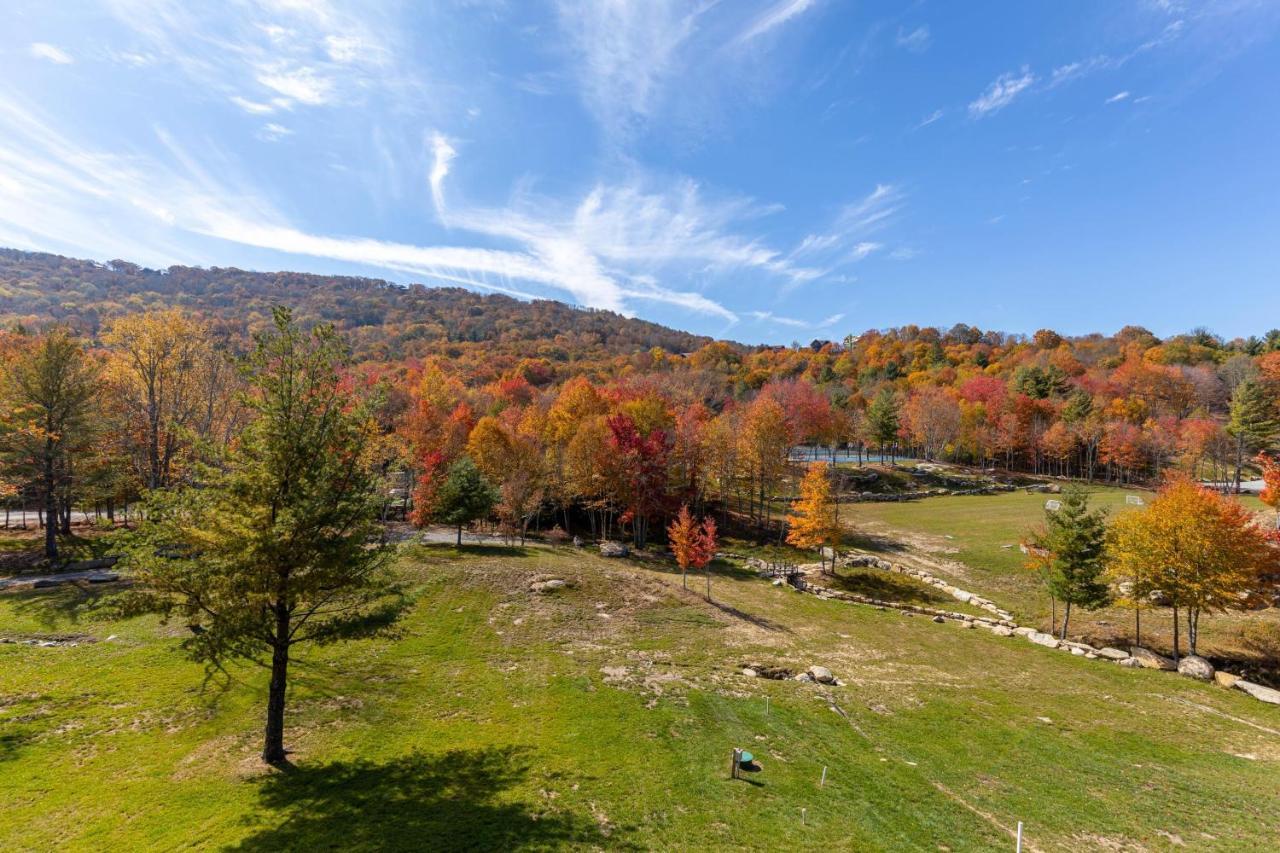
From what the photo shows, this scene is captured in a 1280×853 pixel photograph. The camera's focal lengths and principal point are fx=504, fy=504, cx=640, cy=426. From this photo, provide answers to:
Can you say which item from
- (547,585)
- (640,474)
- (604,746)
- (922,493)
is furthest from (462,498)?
(922,493)

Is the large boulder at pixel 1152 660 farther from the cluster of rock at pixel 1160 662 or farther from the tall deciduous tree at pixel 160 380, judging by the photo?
the tall deciduous tree at pixel 160 380

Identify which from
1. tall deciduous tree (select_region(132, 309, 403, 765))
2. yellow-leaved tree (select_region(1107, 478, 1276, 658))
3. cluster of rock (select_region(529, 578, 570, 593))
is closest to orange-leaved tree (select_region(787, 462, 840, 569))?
yellow-leaved tree (select_region(1107, 478, 1276, 658))

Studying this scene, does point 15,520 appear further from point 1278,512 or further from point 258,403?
point 1278,512

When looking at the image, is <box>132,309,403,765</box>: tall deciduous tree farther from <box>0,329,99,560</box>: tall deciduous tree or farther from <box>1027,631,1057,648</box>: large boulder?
<box>1027,631,1057,648</box>: large boulder

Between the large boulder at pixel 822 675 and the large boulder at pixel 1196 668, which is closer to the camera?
the large boulder at pixel 822 675

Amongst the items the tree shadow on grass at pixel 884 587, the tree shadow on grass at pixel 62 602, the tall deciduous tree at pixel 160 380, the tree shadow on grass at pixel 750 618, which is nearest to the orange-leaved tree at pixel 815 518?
the tree shadow on grass at pixel 884 587

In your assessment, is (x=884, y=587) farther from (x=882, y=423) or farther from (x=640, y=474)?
(x=882, y=423)
